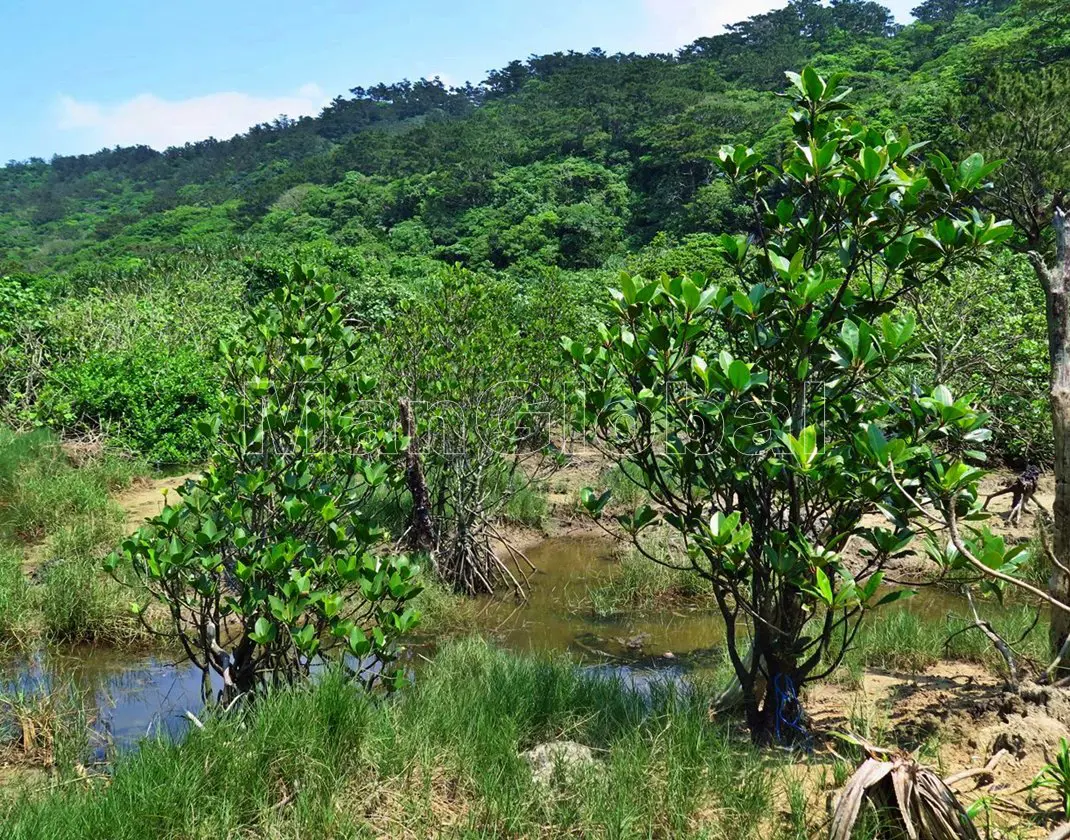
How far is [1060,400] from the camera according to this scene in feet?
12.1

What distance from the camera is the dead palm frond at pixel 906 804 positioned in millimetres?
2508

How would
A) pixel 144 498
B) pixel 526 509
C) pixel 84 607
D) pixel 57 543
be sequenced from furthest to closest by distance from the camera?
pixel 526 509, pixel 144 498, pixel 57 543, pixel 84 607

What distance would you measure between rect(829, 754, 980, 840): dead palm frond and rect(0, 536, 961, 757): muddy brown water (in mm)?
2328

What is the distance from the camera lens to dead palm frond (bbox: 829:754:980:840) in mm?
2508

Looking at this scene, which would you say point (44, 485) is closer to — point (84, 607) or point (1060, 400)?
point (84, 607)

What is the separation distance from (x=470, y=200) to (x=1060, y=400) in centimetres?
4455

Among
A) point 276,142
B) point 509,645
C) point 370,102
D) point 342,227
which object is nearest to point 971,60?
point 342,227

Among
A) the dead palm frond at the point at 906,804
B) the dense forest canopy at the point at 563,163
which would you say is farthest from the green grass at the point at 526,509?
the dense forest canopy at the point at 563,163

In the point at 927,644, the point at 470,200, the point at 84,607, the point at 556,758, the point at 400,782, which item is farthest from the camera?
the point at 470,200

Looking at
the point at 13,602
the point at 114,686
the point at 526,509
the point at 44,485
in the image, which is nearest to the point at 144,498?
the point at 44,485

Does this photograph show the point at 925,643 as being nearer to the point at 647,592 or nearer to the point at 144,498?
the point at 647,592

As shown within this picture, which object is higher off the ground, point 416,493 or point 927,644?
point 416,493

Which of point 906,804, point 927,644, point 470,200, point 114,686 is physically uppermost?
point 470,200

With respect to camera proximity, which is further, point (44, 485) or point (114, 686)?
point (44, 485)
